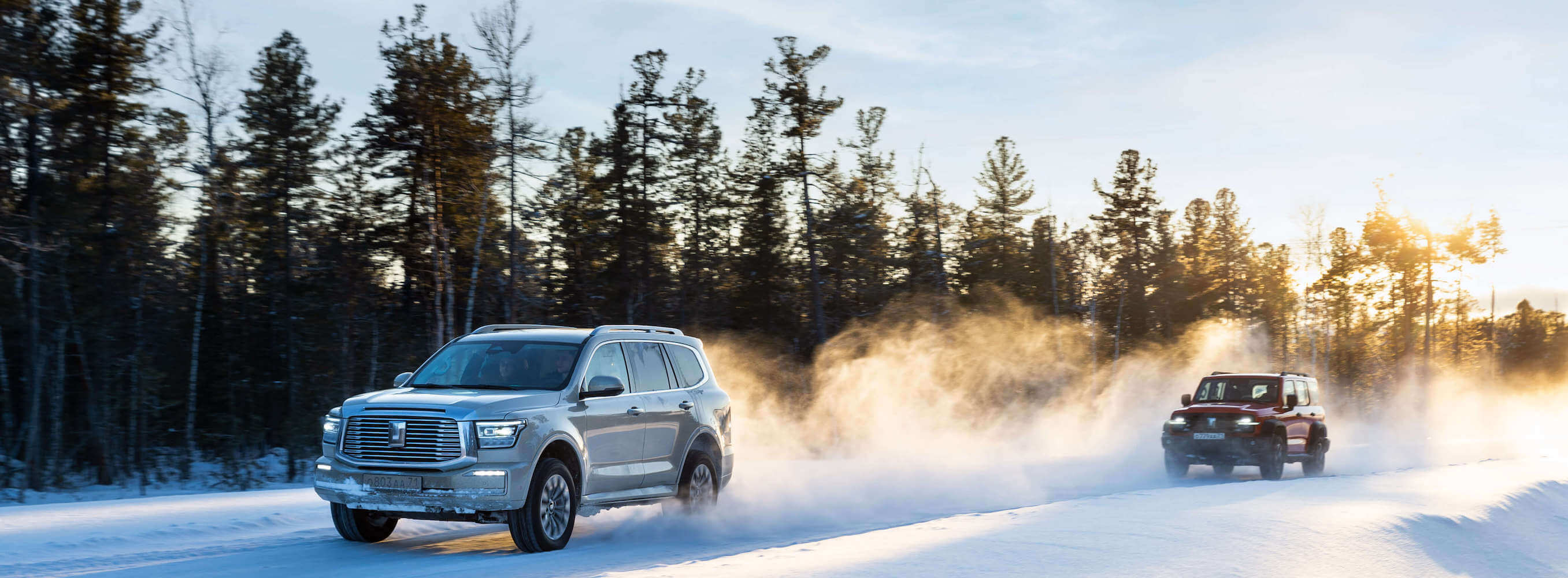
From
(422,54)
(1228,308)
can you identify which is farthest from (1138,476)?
(1228,308)

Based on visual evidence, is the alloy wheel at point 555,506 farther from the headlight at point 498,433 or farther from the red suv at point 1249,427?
the red suv at point 1249,427

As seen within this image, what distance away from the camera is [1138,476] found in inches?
786

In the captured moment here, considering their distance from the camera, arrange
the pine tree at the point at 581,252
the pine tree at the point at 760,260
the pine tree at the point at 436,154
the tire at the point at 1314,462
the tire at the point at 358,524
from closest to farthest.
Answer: the tire at the point at 358,524 < the tire at the point at 1314,462 < the pine tree at the point at 436,154 < the pine tree at the point at 581,252 < the pine tree at the point at 760,260

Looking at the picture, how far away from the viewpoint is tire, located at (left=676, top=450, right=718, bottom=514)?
36.0 ft

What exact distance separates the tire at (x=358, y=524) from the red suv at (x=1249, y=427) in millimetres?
14061

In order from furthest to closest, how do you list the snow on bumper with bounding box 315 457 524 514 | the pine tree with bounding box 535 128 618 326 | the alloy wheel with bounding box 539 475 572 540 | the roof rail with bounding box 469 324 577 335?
the pine tree with bounding box 535 128 618 326
the roof rail with bounding box 469 324 577 335
the alloy wheel with bounding box 539 475 572 540
the snow on bumper with bounding box 315 457 524 514

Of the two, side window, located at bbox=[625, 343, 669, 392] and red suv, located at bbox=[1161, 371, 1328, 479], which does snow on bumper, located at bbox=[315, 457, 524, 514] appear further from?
red suv, located at bbox=[1161, 371, 1328, 479]

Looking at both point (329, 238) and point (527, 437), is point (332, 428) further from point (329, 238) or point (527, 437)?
point (329, 238)

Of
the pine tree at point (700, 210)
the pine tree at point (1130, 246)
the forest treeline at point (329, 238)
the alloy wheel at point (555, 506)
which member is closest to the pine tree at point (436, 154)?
the forest treeline at point (329, 238)

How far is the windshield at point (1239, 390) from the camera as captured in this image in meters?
20.2

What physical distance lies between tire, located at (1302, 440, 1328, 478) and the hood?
1655 centimetres

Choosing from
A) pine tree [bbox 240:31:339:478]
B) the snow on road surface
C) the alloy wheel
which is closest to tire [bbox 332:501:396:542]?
the snow on road surface

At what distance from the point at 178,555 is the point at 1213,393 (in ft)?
57.5

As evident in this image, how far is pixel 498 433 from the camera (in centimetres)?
855
